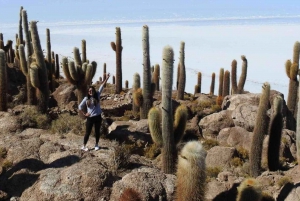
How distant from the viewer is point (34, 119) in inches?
526

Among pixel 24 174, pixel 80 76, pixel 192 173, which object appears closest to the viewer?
pixel 192 173

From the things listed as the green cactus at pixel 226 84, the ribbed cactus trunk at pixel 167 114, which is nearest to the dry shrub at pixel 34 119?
the ribbed cactus trunk at pixel 167 114

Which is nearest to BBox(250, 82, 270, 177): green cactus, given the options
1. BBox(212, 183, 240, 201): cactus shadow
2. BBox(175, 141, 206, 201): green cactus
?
BBox(212, 183, 240, 201): cactus shadow

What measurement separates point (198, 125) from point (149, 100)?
233 cm

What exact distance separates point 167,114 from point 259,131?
2.98 m

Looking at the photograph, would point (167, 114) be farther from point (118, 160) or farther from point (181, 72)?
point (181, 72)

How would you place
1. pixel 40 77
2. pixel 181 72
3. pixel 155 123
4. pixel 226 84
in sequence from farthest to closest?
pixel 226 84 → pixel 181 72 → pixel 40 77 → pixel 155 123

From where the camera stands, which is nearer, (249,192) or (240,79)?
(249,192)

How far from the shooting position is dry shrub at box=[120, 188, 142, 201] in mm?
7660

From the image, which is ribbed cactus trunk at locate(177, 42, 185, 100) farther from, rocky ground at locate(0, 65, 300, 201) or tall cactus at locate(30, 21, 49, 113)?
tall cactus at locate(30, 21, 49, 113)

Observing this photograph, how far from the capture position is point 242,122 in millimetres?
16188

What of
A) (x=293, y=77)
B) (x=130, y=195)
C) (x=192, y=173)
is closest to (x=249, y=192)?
(x=192, y=173)

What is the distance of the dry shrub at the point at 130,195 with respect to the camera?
7.66 metres

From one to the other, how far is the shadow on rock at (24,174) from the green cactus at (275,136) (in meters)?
5.66
